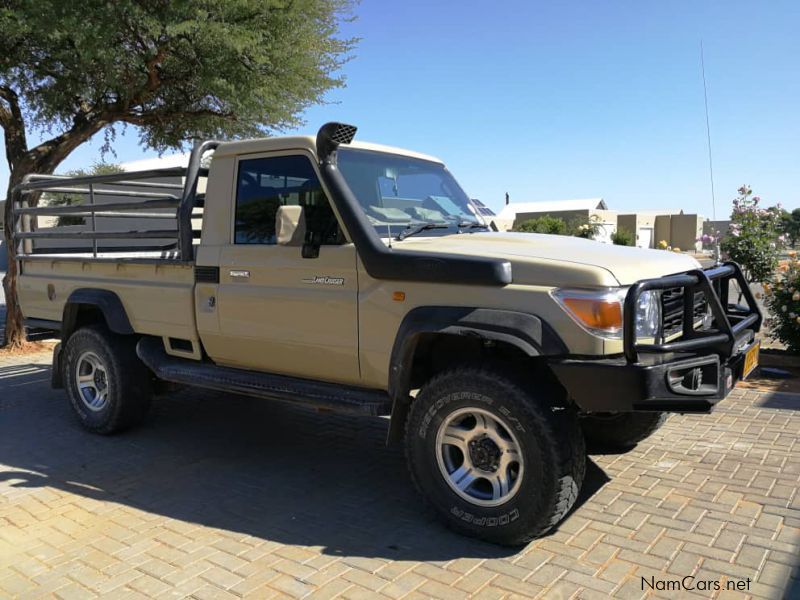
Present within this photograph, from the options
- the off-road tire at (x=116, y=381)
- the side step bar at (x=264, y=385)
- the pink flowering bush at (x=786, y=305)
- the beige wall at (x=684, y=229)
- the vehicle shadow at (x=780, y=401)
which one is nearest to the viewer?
the side step bar at (x=264, y=385)

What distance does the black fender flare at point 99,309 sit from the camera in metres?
5.47

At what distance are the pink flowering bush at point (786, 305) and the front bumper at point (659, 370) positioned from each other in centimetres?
494

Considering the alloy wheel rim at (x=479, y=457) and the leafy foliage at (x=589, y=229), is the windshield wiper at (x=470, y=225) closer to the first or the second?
the alloy wheel rim at (x=479, y=457)

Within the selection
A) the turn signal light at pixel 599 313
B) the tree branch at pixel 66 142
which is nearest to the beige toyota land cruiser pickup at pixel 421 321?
the turn signal light at pixel 599 313

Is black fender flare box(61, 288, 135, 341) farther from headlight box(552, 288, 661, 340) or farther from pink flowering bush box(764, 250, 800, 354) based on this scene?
pink flowering bush box(764, 250, 800, 354)

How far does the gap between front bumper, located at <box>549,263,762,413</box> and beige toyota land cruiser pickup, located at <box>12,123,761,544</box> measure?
1cm

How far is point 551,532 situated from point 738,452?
2105mm

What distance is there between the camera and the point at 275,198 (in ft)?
15.1

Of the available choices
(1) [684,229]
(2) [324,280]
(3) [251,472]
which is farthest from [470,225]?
(1) [684,229]

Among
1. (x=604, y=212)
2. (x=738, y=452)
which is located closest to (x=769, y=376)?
(x=738, y=452)

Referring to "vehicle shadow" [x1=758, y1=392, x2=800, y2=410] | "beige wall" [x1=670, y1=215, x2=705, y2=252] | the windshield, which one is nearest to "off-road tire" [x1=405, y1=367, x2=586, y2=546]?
the windshield

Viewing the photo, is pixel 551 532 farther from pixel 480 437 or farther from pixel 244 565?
pixel 244 565

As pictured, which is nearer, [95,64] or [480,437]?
[480,437]

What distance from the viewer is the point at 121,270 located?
554 cm
